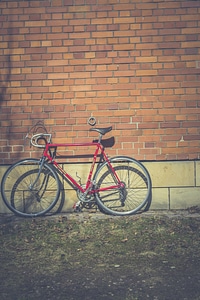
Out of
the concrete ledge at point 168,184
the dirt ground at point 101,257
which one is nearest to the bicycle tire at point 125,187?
the concrete ledge at point 168,184

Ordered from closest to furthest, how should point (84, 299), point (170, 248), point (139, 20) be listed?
Answer: 1. point (84, 299)
2. point (170, 248)
3. point (139, 20)

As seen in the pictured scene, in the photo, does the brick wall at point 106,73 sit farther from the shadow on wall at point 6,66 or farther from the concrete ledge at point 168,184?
the concrete ledge at point 168,184

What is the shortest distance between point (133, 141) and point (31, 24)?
88.8 inches

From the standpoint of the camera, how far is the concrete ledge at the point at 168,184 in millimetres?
6129

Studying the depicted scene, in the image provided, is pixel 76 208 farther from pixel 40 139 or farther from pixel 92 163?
pixel 40 139

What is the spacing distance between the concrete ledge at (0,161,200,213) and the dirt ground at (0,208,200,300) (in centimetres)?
19

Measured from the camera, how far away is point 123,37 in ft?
19.7

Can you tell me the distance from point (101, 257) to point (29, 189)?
78.4 inches

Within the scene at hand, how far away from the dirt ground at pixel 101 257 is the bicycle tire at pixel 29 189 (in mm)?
257

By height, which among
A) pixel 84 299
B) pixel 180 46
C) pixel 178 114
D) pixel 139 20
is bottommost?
pixel 84 299

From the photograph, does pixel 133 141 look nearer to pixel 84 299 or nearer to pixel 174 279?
pixel 174 279

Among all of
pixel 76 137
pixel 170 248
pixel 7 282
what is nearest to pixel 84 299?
pixel 7 282

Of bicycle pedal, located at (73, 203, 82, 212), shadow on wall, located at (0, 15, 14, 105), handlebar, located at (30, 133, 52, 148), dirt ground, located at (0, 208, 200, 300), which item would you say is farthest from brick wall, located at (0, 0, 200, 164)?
dirt ground, located at (0, 208, 200, 300)

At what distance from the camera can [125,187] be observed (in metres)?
6.18
